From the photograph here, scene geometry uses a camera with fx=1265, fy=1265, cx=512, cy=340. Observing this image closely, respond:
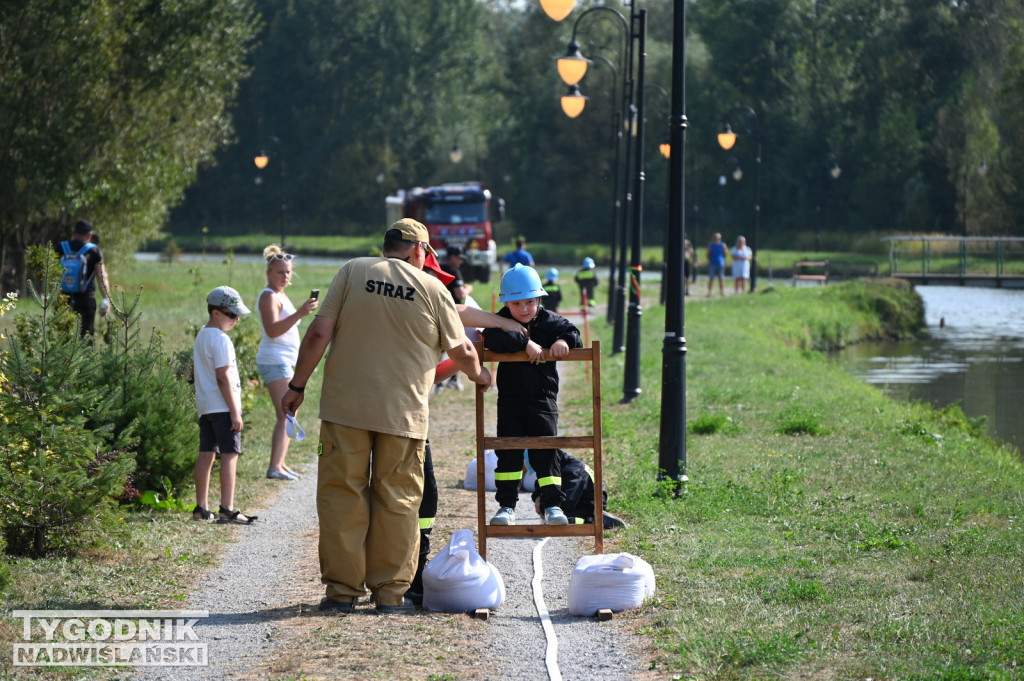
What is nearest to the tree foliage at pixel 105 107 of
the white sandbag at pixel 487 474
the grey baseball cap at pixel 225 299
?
the white sandbag at pixel 487 474

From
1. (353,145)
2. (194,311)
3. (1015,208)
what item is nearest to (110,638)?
(194,311)

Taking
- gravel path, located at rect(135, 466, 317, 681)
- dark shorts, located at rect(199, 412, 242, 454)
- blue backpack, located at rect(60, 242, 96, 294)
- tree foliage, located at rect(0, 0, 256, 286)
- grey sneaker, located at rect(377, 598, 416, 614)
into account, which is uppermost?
tree foliage, located at rect(0, 0, 256, 286)

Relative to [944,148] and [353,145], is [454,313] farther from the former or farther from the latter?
[353,145]

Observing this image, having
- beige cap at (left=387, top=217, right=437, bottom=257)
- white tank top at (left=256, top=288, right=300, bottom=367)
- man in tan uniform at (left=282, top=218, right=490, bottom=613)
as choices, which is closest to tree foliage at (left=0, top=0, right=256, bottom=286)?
white tank top at (left=256, top=288, right=300, bottom=367)

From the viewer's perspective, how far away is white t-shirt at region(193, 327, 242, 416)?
8.76 metres

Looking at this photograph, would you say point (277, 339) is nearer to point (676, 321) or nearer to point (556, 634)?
point (676, 321)

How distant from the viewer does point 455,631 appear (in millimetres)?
6457

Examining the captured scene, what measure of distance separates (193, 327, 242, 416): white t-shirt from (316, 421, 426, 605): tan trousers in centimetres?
236

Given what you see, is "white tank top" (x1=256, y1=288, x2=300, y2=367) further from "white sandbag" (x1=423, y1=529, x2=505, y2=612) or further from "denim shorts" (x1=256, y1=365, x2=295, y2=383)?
"white sandbag" (x1=423, y1=529, x2=505, y2=612)

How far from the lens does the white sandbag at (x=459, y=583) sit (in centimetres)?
676

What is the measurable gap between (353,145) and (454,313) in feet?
277

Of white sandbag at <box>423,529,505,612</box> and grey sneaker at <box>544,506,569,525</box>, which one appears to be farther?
grey sneaker at <box>544,506,569,525</box>

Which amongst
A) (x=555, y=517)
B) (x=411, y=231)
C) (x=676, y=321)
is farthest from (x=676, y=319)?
(x=411, y=231)

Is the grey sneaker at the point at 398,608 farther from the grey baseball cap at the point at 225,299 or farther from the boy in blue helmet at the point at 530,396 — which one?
the grey baseball cap at the point at 225,299
